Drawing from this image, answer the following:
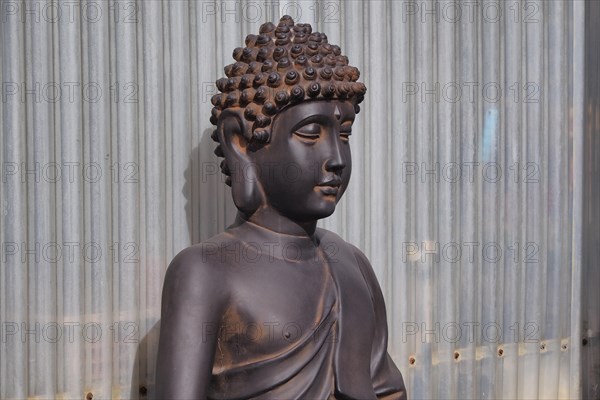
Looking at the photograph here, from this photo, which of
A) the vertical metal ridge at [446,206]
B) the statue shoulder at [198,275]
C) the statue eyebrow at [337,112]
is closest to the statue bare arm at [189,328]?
the statue shoulder at [198,275]

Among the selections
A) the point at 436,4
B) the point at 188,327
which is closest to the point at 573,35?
the point at 436,4

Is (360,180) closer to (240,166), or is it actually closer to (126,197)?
(126,197)

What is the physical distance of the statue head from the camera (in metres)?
2.09

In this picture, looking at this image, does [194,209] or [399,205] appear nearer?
[194,209]

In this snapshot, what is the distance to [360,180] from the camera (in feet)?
10.1

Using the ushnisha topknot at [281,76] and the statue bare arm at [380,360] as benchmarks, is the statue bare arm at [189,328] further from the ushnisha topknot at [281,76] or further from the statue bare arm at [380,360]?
the statue bare arm at [380,360]

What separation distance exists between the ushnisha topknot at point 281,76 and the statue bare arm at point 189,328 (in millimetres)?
361

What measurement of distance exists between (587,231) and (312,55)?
181cm

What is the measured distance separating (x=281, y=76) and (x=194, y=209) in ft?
2.82

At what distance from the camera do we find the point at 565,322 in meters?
3.45

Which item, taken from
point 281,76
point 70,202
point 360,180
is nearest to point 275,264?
point 281,76

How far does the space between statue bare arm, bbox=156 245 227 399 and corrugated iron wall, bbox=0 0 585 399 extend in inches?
29.1

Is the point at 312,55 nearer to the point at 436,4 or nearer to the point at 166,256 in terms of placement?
the point at 166,256

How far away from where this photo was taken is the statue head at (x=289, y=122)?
6.86ft
